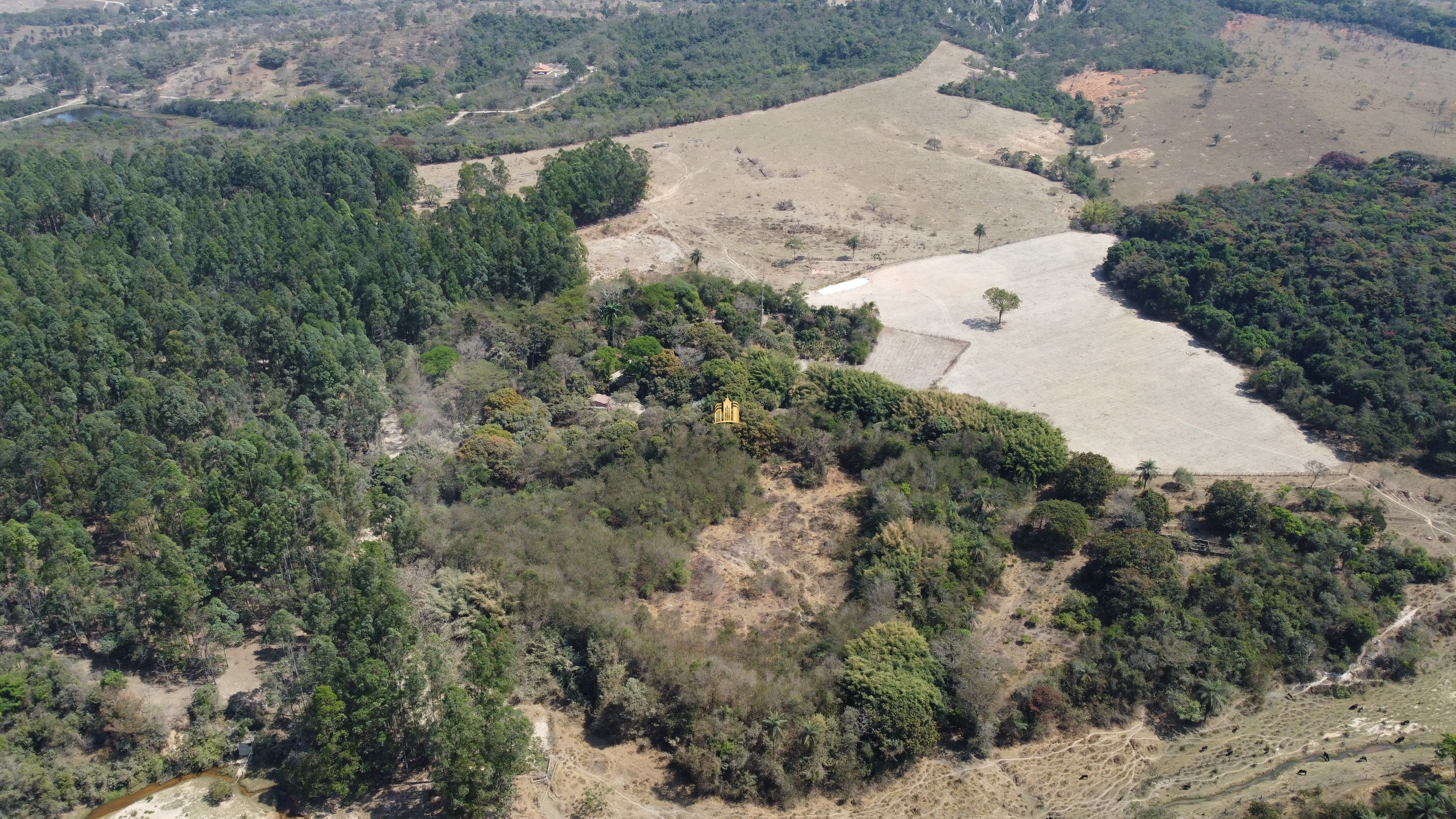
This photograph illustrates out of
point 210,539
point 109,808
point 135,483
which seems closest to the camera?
point 109,808

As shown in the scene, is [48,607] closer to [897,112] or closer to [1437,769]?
[1437,769]

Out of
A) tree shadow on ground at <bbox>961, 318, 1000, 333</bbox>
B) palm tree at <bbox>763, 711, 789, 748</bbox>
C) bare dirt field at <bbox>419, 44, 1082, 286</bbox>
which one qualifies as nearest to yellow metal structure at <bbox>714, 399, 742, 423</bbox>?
palm tree at <bbox>763, 711, 789, 748</bbox>

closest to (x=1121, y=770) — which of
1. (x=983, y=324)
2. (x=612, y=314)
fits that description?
(x=983, y=324)

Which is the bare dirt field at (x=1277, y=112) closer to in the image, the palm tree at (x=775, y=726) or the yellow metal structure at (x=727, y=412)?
the yellow metal structure at (x=727, y=412)

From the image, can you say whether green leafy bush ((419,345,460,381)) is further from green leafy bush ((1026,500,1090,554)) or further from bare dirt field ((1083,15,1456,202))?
bare dirt field ((1083,15,1456,202))

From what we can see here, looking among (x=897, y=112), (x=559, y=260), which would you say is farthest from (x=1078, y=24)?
(x=559, y=260)

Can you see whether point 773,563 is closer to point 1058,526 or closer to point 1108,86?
point 1058,526
